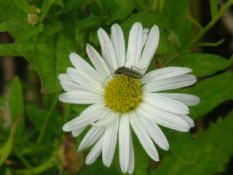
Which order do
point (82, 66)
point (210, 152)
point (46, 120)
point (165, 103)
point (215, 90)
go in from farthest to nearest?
point (210, 152)
point (46, 120)
point (215, 90)
point (82, 66)
point (165, 103)

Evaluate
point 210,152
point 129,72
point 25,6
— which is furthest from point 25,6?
point 210,152

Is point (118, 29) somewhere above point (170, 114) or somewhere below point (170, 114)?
above

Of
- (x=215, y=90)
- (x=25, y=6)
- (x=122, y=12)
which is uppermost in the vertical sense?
(x=25, y=6)

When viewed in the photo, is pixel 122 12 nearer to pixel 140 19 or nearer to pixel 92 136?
pixel 140 19

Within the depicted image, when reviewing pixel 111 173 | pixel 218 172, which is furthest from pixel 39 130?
pixel 218 172

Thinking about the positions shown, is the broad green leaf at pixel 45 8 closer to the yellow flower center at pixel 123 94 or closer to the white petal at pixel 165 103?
the yellow flower center at pixel 123 94

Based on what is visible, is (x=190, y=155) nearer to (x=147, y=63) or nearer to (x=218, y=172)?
(x=147, y=63)
